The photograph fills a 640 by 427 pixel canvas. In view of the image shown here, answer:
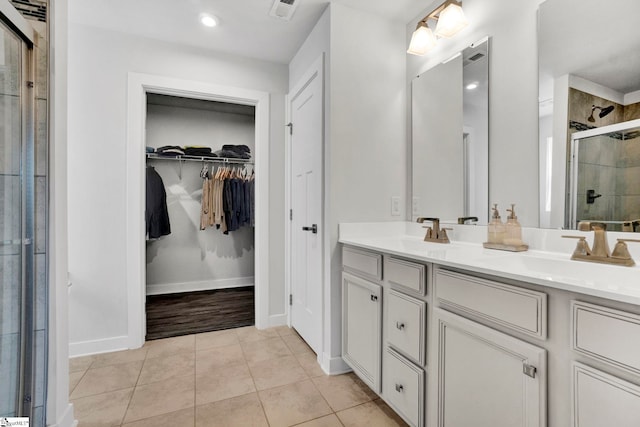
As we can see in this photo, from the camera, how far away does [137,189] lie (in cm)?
231

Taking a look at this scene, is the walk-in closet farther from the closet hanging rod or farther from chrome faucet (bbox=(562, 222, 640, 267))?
chrome faucet (bbox=(562, 222, 640, 267))

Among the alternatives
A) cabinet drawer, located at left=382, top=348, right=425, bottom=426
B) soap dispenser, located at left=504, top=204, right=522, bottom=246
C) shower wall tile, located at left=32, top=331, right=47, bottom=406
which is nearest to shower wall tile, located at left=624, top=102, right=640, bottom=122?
soap dispenser, located at left=504, top=204, right=522, bottom=246

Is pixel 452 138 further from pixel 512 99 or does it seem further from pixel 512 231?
pixel 512 231

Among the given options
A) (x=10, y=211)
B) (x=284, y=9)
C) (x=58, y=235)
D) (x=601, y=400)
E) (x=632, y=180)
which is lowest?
(x=601, y=400)

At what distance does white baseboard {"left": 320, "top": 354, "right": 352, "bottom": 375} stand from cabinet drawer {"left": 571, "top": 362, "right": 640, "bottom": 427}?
1.35 m

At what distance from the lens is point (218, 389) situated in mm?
1773

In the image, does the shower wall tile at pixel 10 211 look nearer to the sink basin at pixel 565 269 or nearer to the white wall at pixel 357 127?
the white wall at pixel 357 127

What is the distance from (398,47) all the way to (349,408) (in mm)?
2340

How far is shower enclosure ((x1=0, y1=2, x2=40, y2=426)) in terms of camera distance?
1156 mm

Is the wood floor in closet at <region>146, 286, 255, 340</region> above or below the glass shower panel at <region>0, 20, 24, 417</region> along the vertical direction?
below

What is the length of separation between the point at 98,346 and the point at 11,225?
145 centimetres

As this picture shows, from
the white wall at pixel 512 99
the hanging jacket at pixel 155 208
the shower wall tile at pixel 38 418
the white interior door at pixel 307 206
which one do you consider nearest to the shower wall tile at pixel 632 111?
the white wall at pixel 512 99

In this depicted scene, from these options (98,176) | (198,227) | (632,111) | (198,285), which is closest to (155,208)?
(198,227)

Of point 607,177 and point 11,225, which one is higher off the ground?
point 607,177
